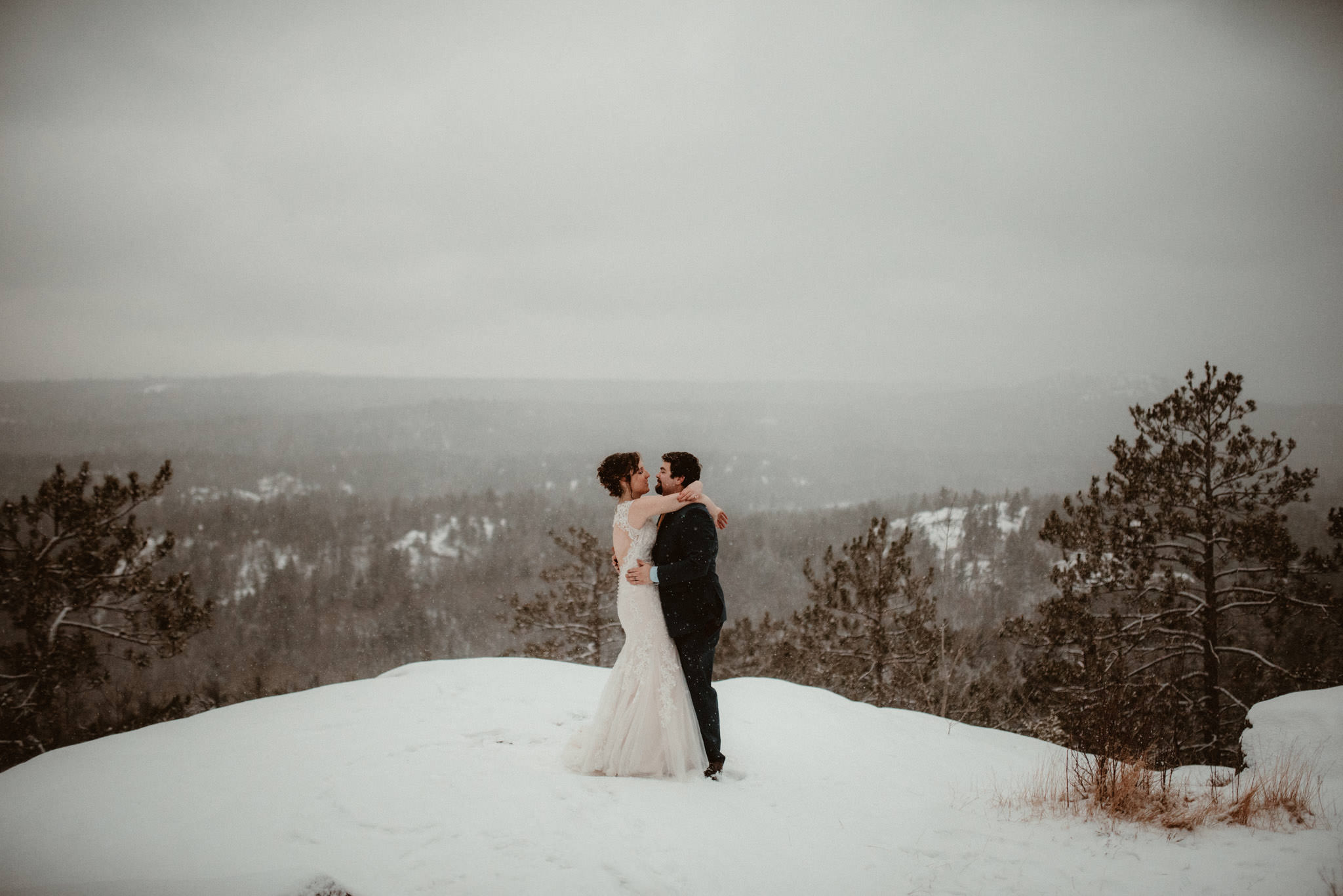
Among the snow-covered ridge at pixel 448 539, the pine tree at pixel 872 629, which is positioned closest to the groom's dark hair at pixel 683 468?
the pine tree at pixel 872 629

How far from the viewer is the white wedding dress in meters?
4.29

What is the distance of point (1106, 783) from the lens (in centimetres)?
406

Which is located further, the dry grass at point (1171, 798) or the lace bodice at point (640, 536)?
the lace bodice at point (640, 536)

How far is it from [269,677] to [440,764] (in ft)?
189

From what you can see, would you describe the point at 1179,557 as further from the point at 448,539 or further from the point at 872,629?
the point at 448,539

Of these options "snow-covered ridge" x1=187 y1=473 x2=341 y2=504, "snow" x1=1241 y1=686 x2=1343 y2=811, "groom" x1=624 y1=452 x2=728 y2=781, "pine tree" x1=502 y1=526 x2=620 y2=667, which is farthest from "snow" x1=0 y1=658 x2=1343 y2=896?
"snow-covered ridge" x1=187 y1=473 x2=341 y2=504

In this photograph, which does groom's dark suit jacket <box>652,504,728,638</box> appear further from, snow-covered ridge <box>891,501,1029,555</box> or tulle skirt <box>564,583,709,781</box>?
snow-covered ridge <box>891,501,1029,555</box>

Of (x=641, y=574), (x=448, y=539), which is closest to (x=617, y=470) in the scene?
(x=641, y=574)

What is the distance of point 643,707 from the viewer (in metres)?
4.31

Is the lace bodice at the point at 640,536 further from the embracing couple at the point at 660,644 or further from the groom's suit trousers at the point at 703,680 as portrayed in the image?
the groom's suit trousers at the point at 703,680

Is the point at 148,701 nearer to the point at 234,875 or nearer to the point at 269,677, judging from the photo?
the point at 234,875

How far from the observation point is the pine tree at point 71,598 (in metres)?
9.05

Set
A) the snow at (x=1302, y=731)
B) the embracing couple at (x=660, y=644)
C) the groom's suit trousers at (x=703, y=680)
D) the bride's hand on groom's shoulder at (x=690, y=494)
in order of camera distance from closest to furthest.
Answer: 1. the bride's hand on groom's shoulder at (x=690, y=494)
2. the embracing couple at (x=660, y=644)
3. the groom's suit trousers at (x=703, y=680)
4. the snow at (x=1302, y=731)

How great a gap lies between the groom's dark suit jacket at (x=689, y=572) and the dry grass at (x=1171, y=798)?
256 cm
